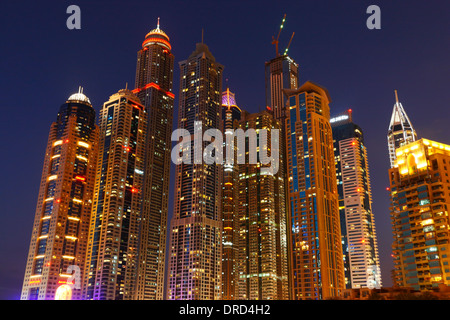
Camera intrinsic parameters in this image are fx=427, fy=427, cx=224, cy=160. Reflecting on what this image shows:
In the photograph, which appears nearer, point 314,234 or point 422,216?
point 422,216

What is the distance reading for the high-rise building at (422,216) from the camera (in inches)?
5182

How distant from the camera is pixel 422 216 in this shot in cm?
13900

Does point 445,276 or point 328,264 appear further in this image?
point 328,264

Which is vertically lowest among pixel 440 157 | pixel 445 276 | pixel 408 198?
pixel 445 276

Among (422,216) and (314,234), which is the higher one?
(314,234)

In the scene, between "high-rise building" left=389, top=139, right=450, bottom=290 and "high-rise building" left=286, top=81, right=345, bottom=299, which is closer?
"high-rise building" left=389, top=139, right=450, bottom=290

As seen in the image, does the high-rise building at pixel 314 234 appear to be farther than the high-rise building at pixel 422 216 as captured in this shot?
Yes

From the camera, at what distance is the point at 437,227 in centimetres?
13488

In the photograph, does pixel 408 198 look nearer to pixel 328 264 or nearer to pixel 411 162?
pixel 411 162

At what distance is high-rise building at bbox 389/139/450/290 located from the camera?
432 feet
